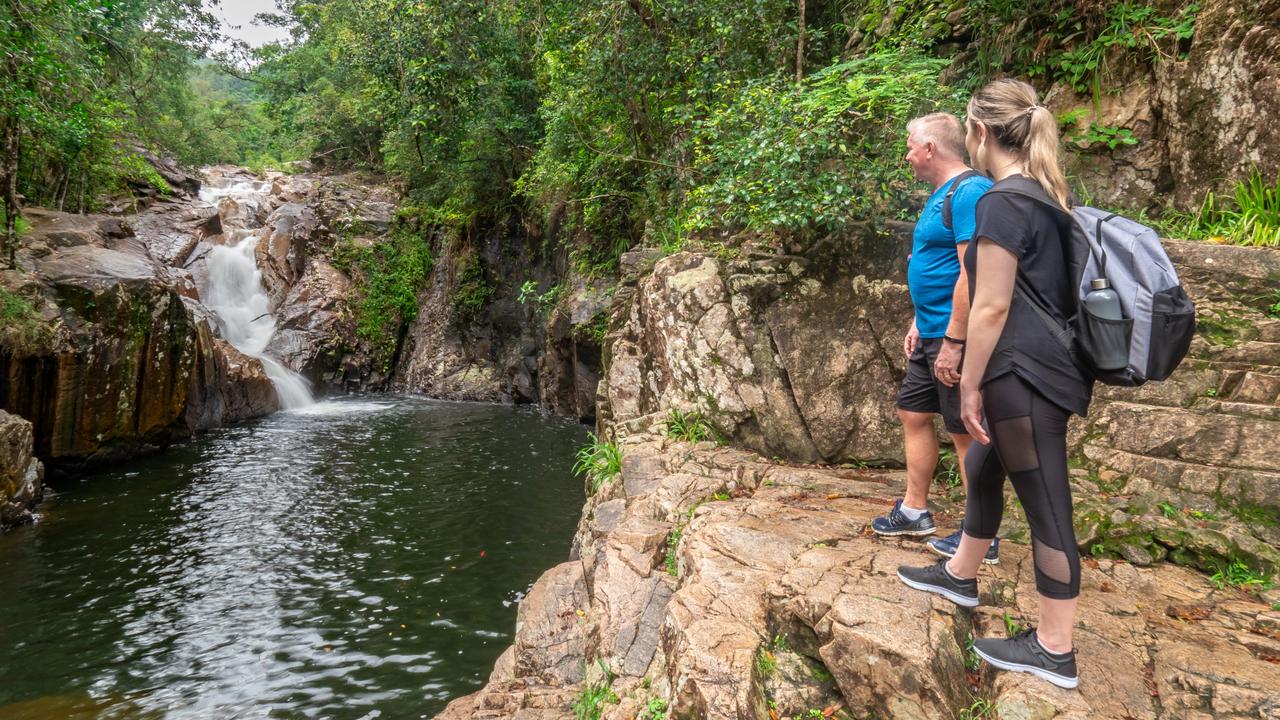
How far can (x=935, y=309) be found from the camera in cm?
322

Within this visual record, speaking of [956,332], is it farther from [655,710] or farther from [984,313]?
[655,710]

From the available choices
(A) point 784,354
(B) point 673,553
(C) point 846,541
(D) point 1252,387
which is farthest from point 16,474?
(D) point 1252,387

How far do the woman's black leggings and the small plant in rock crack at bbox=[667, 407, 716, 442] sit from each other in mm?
3697

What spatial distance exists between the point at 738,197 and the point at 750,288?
35.5 inches

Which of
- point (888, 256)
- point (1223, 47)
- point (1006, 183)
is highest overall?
point (1223, 47)

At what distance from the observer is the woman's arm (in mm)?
2297

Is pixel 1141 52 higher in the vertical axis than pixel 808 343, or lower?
higher

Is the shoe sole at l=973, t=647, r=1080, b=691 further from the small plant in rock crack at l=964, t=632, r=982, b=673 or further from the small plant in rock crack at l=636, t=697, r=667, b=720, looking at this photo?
the small plant in rock crack at l=636, t=697, r=667, b=720

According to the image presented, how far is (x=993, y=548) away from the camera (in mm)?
3311

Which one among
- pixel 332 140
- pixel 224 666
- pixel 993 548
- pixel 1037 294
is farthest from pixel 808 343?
pixel 332 140

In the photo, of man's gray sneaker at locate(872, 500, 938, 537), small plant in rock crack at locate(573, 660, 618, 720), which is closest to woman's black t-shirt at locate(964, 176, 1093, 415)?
man's gray sneaker at locate(872, 500, 938, 537)

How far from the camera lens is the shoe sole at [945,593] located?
2746mm

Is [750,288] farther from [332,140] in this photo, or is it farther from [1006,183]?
[332,140]

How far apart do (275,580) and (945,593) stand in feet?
21.9
